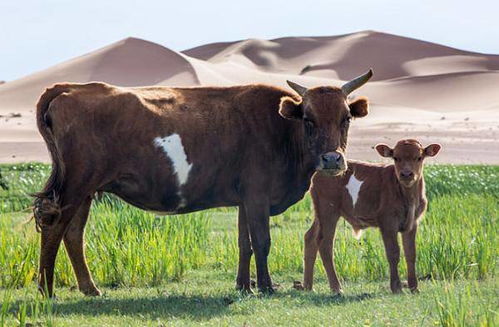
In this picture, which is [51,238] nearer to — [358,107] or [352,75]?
[358,107]

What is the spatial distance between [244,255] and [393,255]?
1.56 metres

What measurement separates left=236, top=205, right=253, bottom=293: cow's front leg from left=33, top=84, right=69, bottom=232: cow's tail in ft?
6.43

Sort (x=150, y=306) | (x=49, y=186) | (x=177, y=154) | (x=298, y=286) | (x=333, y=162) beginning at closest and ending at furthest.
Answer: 1. (x=150, y=306)
2. (x=333, y=162)
3. (x=49, y=186)
4. (x=177, y=154)
5. (x=298, y=286)

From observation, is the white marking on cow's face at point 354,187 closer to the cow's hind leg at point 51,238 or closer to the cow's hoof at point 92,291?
the cow's hoof at point 92,291

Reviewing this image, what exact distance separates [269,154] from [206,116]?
29.9 inches

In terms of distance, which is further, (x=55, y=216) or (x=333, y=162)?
(x=55, y=216)

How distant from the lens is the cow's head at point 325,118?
29.6 feet

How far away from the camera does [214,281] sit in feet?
35.3

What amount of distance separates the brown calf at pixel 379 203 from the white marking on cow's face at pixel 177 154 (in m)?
1.66

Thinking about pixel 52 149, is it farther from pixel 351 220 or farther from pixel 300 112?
pixel 351 220

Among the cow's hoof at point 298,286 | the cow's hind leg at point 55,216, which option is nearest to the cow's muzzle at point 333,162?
the cow's hoof at point 298,286

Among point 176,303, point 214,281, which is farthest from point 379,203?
point 176,303

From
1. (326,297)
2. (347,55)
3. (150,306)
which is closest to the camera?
(150,306)

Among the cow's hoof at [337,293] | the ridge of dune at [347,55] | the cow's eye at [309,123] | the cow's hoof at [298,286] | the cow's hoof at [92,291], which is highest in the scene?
the cow's eye at [309,123]
